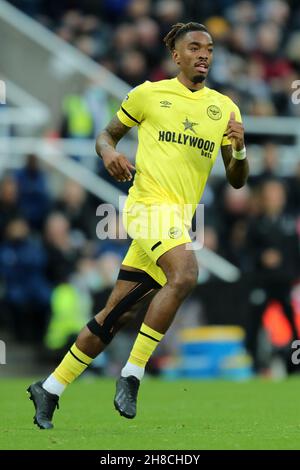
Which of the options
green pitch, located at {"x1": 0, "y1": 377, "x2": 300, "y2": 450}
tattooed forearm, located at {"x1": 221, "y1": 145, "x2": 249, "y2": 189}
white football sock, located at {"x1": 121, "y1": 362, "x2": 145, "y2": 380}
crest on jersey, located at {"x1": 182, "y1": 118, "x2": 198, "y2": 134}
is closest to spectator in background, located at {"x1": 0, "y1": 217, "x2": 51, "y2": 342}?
green pitch, located at {"x1": 0, "y1": 377, "x2": 300, "y2": 450}

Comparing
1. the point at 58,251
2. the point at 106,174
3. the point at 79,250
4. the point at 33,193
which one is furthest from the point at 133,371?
the point at 106,174

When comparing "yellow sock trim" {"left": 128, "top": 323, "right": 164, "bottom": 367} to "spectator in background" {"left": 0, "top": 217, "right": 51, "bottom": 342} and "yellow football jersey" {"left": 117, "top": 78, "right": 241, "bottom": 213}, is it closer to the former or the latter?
"yellow football jersey" {"left": 117, "top": 78, "right": 241, "bottom": 213}

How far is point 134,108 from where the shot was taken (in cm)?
896

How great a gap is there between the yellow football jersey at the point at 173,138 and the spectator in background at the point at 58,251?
820 cm

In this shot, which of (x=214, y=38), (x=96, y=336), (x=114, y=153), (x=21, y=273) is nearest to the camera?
(x=114, y=153)

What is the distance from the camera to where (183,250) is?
8.41 meters

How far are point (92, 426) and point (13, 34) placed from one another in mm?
11251

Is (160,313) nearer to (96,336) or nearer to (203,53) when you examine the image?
(96,336)

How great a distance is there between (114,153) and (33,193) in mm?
9143

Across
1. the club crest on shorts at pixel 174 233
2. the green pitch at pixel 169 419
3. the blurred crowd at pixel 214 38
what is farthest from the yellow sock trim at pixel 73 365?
the blurred crowd at pixel 214 38

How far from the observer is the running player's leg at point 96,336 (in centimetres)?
869

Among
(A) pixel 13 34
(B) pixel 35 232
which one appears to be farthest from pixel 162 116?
(A) pixel 13 34

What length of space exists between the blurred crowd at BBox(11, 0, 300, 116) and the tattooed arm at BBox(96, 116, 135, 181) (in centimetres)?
1010
